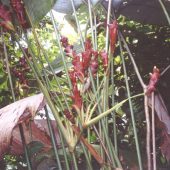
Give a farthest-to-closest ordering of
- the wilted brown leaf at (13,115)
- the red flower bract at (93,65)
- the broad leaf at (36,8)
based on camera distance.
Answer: the broad leaf at (36,8)
the red flower bract at (93,65)
the wilted brown leaf at (13,115)

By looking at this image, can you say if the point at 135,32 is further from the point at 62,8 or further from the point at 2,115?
the point at 2,115

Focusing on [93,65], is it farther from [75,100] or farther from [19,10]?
[19,10]

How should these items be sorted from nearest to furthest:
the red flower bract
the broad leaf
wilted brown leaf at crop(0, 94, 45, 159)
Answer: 1. wilted brown leaf at crop(0, 94, 45, 159)
2. the red flower bract
3. the broad leaf

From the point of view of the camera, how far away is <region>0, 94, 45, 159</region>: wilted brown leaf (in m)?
0.64

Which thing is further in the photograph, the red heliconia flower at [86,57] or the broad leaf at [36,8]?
the broad leaf at [36,8]

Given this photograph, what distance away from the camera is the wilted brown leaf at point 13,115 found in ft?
2.11

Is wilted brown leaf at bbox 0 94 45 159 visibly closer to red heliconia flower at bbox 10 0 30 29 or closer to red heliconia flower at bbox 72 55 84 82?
red heliconia flower at bbox 72 55 84 82

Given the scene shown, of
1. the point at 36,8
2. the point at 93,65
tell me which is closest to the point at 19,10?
the point at 36,8

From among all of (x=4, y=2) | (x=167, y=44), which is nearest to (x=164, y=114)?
(x=4, y=2)

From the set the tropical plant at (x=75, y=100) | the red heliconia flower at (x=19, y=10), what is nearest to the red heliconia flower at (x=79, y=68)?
the tropical plant at (x=75, y=100)

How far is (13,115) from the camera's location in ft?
2.24

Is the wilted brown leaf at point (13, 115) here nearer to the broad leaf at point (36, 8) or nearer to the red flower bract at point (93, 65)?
the red flower bract at point (93, 65)

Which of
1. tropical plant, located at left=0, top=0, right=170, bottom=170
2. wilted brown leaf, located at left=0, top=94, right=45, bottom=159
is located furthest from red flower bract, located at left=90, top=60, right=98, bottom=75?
wilted brown leaf, located at left=0, top=94, right=45, bottom=159

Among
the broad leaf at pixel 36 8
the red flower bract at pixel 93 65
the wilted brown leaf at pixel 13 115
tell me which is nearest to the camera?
the wilted brown leaf at pixel 13 115
